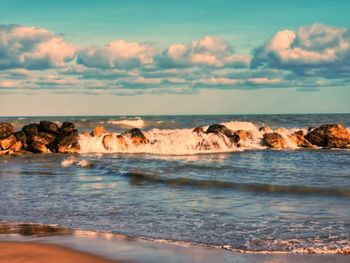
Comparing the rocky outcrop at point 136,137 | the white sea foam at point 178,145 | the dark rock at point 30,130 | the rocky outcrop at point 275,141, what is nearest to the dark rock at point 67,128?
the white sea foam at point 178,145

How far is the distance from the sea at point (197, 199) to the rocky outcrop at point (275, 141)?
6.24m

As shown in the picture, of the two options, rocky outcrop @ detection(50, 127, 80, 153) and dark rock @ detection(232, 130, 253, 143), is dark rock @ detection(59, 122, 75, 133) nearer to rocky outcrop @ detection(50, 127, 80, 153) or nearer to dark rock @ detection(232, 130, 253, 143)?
rocky outcrop @ detection(50, 127, 80, 153)

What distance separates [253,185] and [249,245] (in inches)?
255

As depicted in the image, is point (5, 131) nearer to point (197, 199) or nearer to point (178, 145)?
point (178, 145)

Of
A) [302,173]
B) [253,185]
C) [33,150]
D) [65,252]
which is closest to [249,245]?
[65,252]

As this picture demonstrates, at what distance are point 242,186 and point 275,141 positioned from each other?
1644cm

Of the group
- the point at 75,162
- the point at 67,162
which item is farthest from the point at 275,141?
the point at 67,162

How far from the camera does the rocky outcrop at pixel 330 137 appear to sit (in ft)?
95.0

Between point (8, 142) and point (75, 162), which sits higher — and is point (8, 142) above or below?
above

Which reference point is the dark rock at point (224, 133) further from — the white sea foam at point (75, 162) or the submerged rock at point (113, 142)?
the white sea foam at point (75, 162)

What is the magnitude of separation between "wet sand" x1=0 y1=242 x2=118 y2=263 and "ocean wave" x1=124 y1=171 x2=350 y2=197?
22.6 feet

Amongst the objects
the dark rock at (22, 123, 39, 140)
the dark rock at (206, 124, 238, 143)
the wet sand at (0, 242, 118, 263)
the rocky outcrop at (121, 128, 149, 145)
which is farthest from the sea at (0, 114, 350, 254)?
the dark rock at (206, 124, 238, 143)

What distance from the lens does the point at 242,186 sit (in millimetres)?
14531

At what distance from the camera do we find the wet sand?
7238 mm
